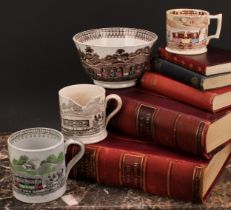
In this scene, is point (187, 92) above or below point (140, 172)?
above

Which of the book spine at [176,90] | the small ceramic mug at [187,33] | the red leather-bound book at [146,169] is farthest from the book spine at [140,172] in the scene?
the small ceramic mug at [187,33]

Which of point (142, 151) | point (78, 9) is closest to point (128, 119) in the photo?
point (142, 151)

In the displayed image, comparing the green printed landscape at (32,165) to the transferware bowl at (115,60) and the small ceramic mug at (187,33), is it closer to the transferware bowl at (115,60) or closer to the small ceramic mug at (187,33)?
the transferware bowl at (115,60)

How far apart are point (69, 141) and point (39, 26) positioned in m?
0.40

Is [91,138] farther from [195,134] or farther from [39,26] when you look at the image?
[39,26]

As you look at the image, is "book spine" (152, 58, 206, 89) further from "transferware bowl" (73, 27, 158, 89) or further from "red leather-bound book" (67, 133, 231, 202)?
"red leather-bound book" (67, 133, 231, 202)

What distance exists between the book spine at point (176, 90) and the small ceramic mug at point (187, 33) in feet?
0.21

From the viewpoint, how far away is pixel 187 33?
1.12 metres

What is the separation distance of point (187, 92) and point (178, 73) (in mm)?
46

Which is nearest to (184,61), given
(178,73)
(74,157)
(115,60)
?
(178,73)

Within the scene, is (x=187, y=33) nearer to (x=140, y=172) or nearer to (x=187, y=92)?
(x=187, y=92)

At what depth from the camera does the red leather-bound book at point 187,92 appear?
1.05 metres

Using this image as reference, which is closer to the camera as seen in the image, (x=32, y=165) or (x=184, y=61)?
(x=32, y=165)

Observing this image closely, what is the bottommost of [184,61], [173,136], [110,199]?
[110,199]
